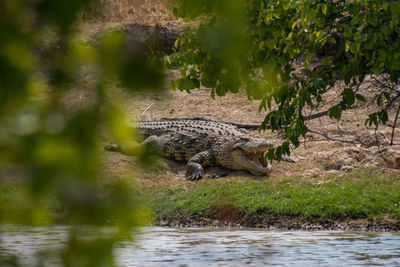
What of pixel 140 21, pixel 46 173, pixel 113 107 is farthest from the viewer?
pixel 140 21

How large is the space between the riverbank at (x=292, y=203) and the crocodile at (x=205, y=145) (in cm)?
111

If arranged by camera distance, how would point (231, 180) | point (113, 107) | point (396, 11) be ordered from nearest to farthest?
1. point (113, 107)
2. point (396, 11)
3. point (231, 180)

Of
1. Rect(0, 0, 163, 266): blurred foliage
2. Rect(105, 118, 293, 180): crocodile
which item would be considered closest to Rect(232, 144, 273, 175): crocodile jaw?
Rect(105, 118, 293, 180): crocodile

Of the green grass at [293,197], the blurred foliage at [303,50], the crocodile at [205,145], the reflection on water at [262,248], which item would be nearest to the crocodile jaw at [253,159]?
the crocodile at [205,145]

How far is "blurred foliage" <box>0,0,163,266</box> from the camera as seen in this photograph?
1011 mm

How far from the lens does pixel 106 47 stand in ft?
3.68

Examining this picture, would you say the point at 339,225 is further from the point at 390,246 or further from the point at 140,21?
the point at 140,21

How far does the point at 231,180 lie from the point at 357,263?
532 cm

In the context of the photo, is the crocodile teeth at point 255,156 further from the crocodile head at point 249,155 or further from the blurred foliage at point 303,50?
the blurred foliage at point 303,50

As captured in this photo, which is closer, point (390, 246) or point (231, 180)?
point (390, 246)

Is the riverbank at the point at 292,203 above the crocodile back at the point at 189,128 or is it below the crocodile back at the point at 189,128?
below

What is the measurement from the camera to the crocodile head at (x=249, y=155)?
12.3m

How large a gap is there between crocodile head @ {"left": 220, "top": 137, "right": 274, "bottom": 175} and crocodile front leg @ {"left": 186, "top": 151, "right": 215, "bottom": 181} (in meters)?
0.31

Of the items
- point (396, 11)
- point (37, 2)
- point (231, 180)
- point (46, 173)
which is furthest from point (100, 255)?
point (231, 180)
